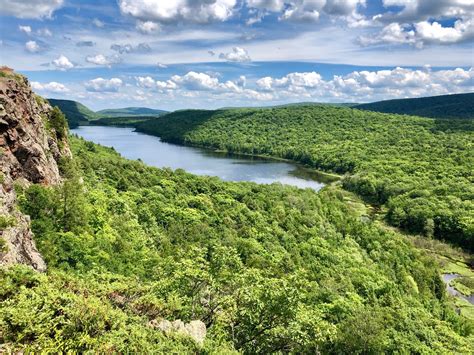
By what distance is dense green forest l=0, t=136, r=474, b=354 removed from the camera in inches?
558

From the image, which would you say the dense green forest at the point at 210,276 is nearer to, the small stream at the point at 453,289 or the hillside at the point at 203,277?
the hillside at the point at 203,277

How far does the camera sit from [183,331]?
52.3ft

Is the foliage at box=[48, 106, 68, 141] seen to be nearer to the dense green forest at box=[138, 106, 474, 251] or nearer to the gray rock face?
the gray rock face

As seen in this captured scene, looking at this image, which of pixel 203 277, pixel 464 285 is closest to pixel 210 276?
pixel 203 277

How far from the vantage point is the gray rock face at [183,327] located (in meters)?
15.8

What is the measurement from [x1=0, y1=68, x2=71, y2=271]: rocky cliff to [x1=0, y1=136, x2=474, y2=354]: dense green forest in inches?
72.4

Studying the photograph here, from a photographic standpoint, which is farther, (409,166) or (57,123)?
(409,166)

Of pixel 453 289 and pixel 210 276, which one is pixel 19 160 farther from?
pixel 453 289

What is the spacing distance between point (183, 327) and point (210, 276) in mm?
4205

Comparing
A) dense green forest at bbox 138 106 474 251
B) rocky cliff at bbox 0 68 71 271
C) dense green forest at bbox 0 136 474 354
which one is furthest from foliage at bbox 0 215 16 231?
dense green forest at bbox 138 106 474 251

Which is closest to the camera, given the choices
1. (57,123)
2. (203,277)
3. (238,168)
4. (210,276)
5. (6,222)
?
(6,222)

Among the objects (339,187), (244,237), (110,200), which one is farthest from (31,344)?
(339,187)

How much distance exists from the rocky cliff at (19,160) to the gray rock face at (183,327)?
24.3 feet

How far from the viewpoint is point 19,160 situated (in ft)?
96.0
